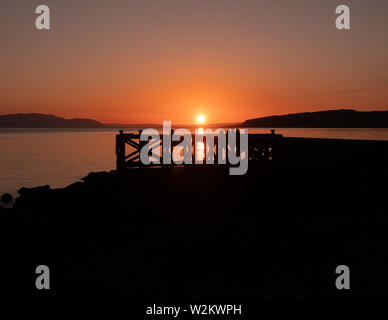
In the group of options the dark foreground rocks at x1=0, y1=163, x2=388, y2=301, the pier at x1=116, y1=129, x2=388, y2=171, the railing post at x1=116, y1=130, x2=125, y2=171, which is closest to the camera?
the dark foreground rocks at x1=0, y1=163, x2=388, y2=301

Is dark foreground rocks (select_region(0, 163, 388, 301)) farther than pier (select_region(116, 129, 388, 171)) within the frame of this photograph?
No

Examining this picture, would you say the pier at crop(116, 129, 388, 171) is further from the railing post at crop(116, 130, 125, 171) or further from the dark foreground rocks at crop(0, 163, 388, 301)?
the dark foreground rocks at crop(0, 163, 388, 301)

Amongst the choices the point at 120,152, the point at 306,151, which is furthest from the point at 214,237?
the point at 120,152

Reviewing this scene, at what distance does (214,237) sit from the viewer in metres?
8.99

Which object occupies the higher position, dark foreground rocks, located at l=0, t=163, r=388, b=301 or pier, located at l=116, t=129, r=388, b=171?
pier, located at l=116, t=129, r=388, b=171

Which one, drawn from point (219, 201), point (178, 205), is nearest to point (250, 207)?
point (219, 201)

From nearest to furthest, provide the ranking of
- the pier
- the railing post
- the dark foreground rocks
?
1. the dark foreground rocks
2. the pier
3. the railing post

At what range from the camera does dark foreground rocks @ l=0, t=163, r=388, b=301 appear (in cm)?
671

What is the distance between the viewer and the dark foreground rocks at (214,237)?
6707 millimetres

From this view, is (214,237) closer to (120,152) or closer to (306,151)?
(306,151)

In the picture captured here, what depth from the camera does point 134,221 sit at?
1090cm

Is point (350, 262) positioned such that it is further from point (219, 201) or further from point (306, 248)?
point (219, 201)

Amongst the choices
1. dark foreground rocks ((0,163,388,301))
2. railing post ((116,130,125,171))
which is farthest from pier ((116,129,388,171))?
dark foreground rocks ((0,163,388,301))

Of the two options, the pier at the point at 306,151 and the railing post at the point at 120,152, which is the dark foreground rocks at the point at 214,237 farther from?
the railing post at the point at 120,152
